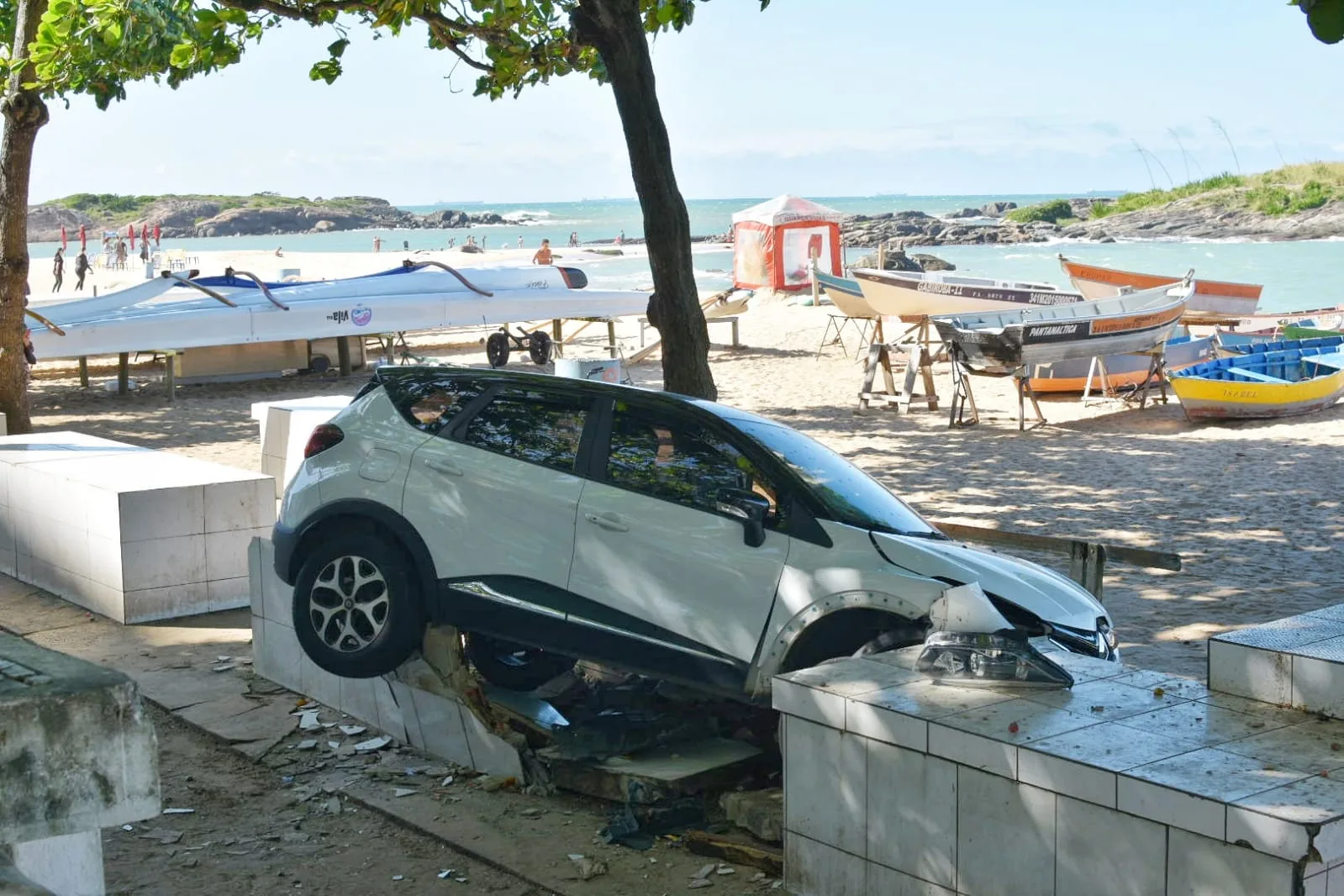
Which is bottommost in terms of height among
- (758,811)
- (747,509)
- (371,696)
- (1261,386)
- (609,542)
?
(758,811)

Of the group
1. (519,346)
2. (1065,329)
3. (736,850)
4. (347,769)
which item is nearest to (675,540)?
(736,850)

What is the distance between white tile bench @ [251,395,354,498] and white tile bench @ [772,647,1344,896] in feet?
21.7

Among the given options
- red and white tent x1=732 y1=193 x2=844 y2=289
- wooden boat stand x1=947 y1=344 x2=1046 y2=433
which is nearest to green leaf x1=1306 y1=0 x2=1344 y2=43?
wooden boat stand x1=947 y1=344 x2=1046 y2=433

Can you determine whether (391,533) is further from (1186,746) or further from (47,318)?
(47,318)

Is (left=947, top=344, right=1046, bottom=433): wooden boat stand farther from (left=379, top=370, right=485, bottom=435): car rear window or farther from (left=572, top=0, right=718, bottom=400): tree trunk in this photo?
(left=379, top=370, right=485, bottom=435): car rear window

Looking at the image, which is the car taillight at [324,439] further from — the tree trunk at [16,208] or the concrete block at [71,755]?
the tree trunk at [16,208]

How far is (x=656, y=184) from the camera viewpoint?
989 centimetres

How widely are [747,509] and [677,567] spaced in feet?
1.29

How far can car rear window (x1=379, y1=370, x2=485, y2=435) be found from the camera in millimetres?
6898

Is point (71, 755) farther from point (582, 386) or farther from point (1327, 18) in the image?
point (1327, 18)

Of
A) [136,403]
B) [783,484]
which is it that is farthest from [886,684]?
[136,403]

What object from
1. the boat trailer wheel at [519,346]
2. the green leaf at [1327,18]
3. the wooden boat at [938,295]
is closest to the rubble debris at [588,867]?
the green leaf at [1327,18]

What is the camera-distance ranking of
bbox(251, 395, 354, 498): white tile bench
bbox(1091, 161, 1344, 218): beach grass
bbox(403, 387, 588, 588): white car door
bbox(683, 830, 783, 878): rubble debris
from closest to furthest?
bbox(683, 830, 783, 878): rubble debris, bbox(403, 387, 588, 588): white car door, bbox(251, 395, 354, 498): white tile bench, bbox(1091, 161, 1344, 218): beach grass

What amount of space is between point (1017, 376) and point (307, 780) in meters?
14.3
